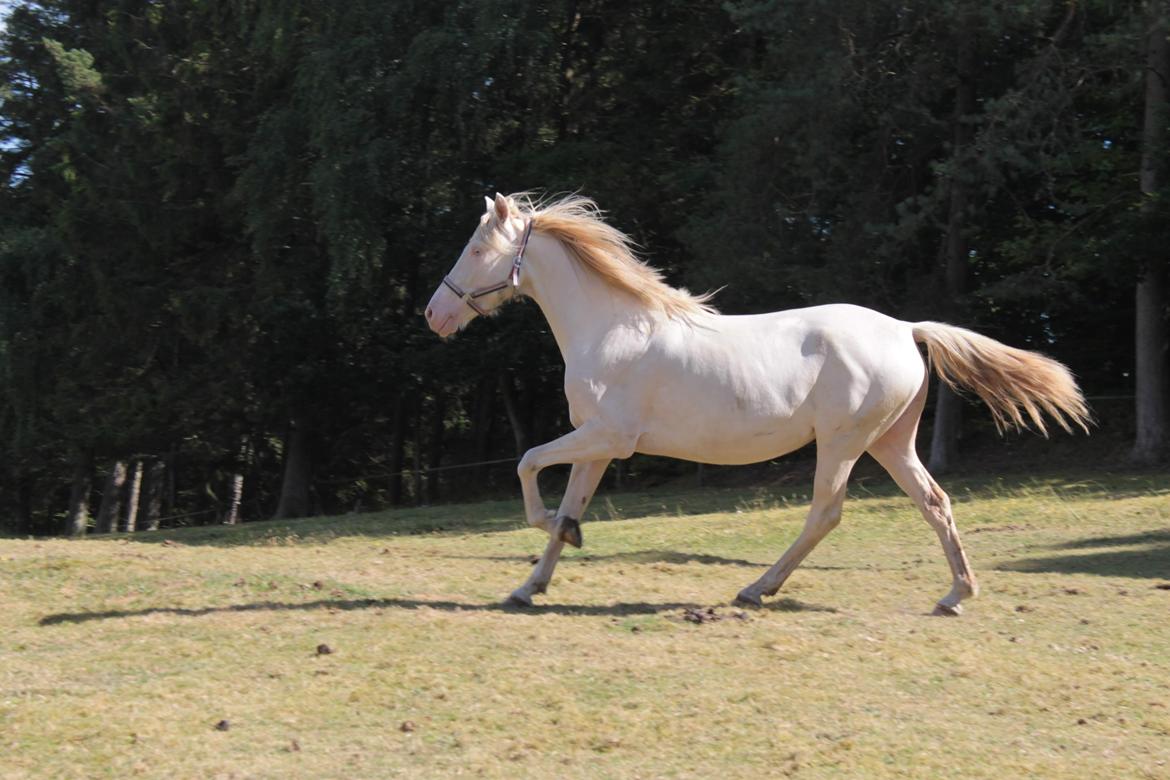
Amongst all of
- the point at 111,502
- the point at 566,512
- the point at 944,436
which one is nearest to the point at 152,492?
the point at 111,502

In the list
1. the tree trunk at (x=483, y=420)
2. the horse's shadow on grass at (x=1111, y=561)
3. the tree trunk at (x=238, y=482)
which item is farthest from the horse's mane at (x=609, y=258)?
the tree trunk at (x=238, y=482)

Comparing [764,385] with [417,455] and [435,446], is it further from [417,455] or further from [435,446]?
[417,455]

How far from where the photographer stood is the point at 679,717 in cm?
599

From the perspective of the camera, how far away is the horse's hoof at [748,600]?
27.4 feet

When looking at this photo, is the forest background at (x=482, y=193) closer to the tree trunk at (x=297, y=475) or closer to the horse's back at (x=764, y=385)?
the tree trunk at (x=297, y=475)

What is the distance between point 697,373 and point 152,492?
27863 millimetres

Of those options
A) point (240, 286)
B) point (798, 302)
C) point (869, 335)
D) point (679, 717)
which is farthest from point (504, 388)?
point (679, 717)

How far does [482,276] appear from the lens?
853 cm

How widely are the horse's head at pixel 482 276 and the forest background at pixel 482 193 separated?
9260 millimetres

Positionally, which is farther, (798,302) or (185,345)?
(185,345)

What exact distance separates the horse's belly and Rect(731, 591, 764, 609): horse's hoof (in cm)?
90

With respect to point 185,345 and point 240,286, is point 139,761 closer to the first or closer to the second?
point 240,286

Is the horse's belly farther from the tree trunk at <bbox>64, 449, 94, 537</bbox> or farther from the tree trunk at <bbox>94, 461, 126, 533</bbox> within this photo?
the tree trunk at <bbox>94, 461, 126, 533</bbox>

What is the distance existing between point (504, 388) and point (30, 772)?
23.1m
